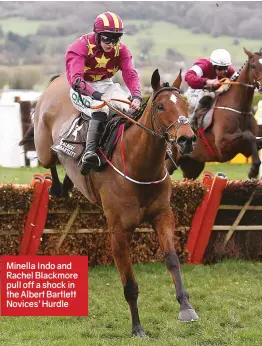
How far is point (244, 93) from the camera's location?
11.0 m

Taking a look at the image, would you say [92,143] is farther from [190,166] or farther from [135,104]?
[190,166]

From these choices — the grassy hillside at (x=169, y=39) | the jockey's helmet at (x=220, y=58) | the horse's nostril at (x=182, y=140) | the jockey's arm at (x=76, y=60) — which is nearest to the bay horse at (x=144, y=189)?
the horse's nostril at (x=182, y=140)

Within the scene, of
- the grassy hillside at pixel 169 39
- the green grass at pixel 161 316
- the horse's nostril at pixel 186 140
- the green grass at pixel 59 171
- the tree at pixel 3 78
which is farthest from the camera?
the grassy hillside at pixel 169 39

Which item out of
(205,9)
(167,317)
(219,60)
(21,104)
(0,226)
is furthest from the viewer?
(205,9)

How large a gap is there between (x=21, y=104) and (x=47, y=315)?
11.0 m

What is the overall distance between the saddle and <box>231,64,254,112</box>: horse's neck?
13.4ft

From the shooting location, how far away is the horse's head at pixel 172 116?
5.48m

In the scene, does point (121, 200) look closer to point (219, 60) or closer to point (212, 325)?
point (212, 325)

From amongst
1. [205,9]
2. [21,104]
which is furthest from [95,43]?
[205,9]

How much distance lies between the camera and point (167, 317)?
6734mm

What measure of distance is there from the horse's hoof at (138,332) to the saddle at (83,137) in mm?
1342

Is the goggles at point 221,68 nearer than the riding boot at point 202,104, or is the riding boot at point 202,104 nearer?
the goggles at point 221,68

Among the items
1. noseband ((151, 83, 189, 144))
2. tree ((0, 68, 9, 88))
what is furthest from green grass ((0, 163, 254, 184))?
tree ((0, 68, 9, 88))
